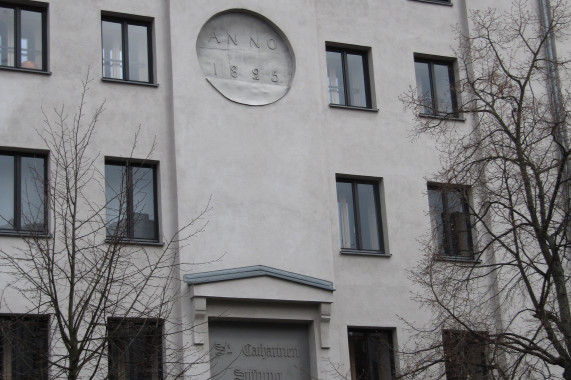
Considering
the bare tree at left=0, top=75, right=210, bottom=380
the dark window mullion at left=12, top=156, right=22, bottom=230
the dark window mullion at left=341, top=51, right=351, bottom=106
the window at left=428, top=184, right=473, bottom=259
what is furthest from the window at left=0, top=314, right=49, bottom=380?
the dark window mullion at left=341, top=51, right=351, bottom=106

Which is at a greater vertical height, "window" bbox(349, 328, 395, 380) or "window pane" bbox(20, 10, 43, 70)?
"window pane" bbox(20, 10, 43, 70)

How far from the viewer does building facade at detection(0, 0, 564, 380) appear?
75.6 ft

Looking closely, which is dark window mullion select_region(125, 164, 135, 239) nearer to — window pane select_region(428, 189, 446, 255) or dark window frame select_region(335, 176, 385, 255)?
dark window frame select_region(335, 176, 385, 255)

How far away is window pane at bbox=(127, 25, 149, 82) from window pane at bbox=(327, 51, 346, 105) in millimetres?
4718

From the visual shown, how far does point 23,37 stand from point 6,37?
36 centimetres

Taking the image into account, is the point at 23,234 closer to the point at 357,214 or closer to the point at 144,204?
the point at 144,204

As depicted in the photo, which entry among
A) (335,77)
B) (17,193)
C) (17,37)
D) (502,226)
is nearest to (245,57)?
(335,77)

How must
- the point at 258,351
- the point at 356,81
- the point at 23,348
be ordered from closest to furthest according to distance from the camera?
the point at 23,348
the point at 258,351
the point at 356,81

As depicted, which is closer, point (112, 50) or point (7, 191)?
point (7, 191)

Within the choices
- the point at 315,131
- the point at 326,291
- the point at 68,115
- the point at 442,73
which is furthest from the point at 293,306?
the point at 442,73

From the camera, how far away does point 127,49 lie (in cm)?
2473

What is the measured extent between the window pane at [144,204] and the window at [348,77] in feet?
17.6

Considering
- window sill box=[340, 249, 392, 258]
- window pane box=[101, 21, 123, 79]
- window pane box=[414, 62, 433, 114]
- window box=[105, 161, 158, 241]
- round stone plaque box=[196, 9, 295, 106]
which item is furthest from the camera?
window pane box=[414, 62, 433, 114]

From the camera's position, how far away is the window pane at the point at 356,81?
27125 millimetres
